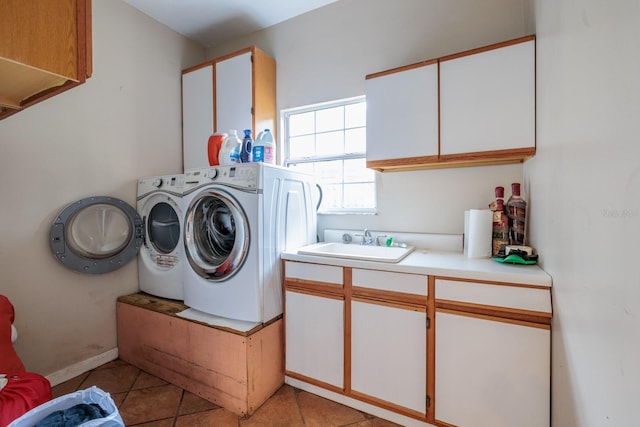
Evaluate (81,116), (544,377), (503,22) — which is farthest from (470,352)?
(81,116)

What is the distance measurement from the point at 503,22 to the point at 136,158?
2908 mm

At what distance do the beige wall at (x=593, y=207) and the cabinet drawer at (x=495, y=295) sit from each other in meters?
0.06

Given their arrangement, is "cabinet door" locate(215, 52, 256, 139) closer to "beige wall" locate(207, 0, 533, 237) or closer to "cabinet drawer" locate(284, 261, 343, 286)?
"beige wall" locate(207, 0, 533, 237)

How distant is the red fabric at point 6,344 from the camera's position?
52.3 inches

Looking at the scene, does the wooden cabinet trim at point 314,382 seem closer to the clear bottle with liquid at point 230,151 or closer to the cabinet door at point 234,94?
the clear bottle with liquid at point 230,151

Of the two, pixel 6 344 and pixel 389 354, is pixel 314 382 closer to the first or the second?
pixel 389 354

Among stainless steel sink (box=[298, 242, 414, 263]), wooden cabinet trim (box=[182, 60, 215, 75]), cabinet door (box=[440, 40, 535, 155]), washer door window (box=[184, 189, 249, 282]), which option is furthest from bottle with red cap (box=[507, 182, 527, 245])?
wooden cabinet trim (box=[182, 60, 215, 75])

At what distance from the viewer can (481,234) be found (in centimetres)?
164

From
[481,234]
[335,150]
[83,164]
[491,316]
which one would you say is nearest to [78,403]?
[83,164]

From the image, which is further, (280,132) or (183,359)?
(280,132)

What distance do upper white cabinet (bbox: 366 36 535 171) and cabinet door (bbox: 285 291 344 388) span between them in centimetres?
100

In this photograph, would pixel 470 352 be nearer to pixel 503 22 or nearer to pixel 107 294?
pixel 503 22

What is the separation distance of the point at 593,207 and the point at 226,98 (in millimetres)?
2569

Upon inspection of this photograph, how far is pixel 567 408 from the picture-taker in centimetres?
101
